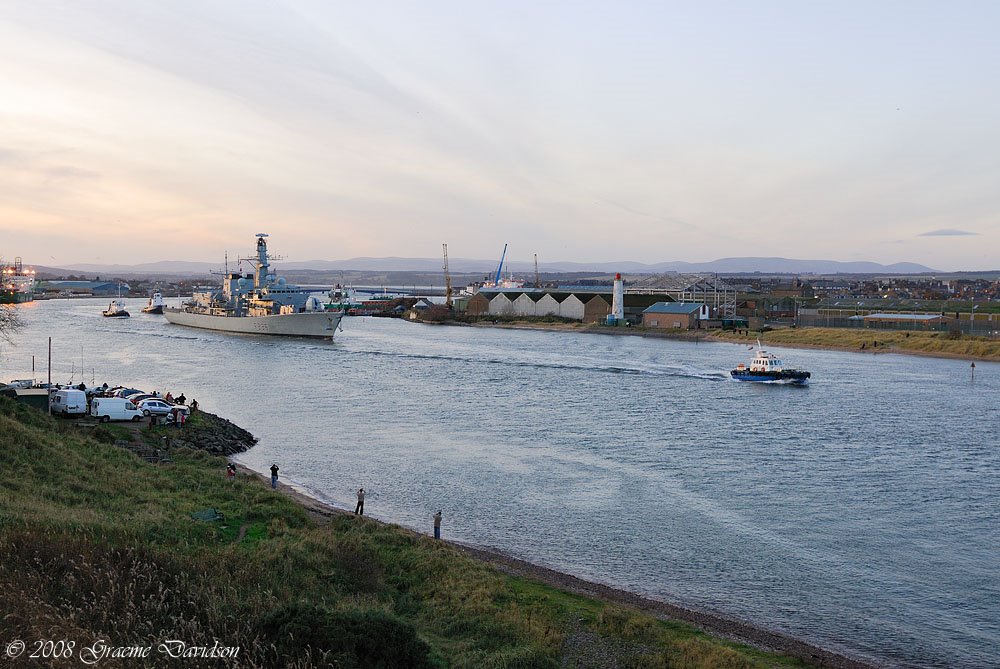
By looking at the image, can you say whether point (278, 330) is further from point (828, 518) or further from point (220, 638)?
point (220, 638)

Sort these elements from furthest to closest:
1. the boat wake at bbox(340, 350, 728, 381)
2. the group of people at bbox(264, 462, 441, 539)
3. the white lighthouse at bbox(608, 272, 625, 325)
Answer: the white lighthouse at bbox(608, 272, 625, 325)
the boat wake at bbox(340, 350, 728, 381)
the group of people at bbox(264, 462, 441, 539)

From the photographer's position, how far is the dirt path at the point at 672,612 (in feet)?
20.5

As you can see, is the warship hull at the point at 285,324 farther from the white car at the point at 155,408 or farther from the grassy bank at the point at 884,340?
the white car at the point at 155,408

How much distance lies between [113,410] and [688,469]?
973 cm

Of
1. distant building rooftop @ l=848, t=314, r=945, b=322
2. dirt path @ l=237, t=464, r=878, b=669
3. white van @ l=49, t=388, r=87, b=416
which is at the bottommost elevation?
dirt path @ l=237, t=464, r=878, b=669

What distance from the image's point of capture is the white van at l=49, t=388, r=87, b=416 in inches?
520

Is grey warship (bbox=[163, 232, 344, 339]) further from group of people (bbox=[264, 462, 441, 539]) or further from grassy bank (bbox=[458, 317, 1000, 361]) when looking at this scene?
group of people (bbox=[264, 462, 441, 539])

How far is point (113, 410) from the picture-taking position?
13.5 meters

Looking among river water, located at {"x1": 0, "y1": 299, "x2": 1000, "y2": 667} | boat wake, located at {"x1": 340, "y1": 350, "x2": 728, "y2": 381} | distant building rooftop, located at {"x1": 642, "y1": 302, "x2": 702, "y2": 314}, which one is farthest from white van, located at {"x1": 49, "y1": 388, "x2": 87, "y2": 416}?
distant building rooftop, located at {"x1": 642, "y1": 302, "x2": 702, "y2": 314}

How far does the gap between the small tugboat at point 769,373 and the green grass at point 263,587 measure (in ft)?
59.8

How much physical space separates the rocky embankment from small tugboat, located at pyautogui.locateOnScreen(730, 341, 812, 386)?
15708mm

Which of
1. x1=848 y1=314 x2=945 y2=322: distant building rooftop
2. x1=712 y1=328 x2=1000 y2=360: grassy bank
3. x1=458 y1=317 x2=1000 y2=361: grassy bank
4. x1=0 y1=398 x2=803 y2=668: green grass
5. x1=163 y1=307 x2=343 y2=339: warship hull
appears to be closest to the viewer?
x1=0 y1=398 x2=803 y2=668: green grass

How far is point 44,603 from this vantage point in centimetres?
407

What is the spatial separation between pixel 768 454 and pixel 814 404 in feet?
22.4
